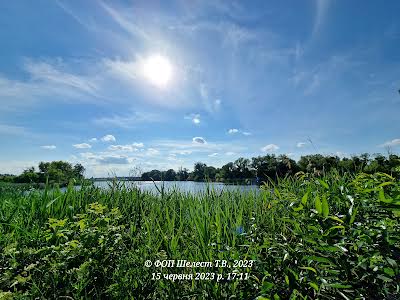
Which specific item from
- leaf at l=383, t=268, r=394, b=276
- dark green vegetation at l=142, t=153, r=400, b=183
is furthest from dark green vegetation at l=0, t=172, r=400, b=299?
dark green vegetation at l=142, t=153, r=400, b=183

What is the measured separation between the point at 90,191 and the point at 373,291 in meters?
4.92

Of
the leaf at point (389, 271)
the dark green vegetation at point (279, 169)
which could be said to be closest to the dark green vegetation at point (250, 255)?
the leaf at point (389, 271)

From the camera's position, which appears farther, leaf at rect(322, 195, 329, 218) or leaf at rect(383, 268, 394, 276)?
leaf at rect(322, 195, 329, 218)

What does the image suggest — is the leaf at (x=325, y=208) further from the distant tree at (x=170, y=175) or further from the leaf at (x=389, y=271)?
the distant tree at (x=170, y=175)

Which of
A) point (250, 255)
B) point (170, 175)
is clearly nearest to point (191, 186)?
point (170, 175)

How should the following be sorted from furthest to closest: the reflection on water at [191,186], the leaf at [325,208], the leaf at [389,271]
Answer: the reflection on water at [191,186] → the leaf at [325,208] → the leaf at [389,271]

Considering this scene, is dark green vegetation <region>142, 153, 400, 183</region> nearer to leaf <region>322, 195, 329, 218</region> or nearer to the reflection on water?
the reflection on water

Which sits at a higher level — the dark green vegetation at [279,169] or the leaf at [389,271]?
the dark green vegetation at [279,169]

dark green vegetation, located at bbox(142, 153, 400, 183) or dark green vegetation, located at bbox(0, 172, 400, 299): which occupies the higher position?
dark green vegetation, located at bbox(142, 153, 400, 183)

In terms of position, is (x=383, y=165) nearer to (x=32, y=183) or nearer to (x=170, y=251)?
(x=170, y=251)

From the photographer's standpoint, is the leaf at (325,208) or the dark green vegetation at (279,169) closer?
the leaf at (325,208)

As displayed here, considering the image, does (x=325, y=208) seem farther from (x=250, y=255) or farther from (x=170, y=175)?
(x=170, y=175)

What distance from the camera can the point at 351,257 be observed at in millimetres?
1576

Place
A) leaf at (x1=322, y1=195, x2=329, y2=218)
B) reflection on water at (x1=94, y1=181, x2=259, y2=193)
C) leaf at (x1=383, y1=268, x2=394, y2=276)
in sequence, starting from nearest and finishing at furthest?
1. leaf at (x1=383, y1=268, x2=394, y2=276)
2. leaf at (x1=322, y1=195, x2=329, y2=218)
3. reflection on water at (x1=94, y1=181, x2=259, y2=193)
